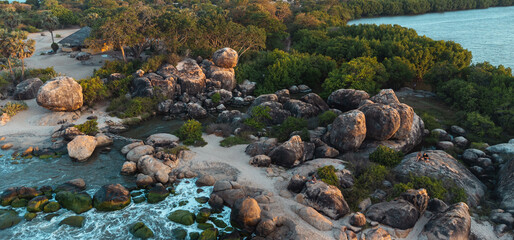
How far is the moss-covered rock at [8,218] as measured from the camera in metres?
21.2

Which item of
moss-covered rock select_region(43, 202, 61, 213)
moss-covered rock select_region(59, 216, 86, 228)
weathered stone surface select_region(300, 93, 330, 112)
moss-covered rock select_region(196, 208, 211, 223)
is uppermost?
weathered stone surface select_region(300, 93, 330, 112)

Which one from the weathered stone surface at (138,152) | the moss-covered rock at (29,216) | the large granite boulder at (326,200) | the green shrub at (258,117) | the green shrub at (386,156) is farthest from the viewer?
the green shrub at (258,117)

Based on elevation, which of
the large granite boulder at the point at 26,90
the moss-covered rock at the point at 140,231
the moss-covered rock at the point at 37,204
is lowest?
the moss-covered rock at the point at 140,231

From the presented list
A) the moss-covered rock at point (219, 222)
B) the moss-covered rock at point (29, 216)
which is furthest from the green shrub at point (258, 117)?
the moss-covered rock at point (29, 216)

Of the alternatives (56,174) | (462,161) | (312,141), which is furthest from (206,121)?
(462,161)

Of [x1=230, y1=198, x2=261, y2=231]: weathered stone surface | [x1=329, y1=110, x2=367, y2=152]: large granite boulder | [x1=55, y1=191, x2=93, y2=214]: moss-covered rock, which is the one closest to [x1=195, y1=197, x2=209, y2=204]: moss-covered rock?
[x1=230, y1=198, x2=261, y2=231]: weathered stone surface

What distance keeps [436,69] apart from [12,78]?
5962 centimetres

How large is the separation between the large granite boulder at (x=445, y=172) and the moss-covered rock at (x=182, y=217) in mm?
16390

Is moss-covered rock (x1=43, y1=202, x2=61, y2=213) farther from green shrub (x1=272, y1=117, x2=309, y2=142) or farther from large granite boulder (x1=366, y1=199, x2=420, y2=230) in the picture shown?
large granite boulder (x1=366, y1=199, x2=420, y2=230)

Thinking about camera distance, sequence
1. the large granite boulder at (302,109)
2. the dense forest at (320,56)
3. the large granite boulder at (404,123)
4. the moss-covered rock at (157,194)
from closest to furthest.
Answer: the moss-covered rock at (157,194) < the large granite boulder at (404,123) < the large granite boulder at (302,109) < the dense forest at (320,56)

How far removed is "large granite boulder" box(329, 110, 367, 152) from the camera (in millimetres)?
29250

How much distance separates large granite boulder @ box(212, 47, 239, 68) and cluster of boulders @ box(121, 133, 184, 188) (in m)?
20.9

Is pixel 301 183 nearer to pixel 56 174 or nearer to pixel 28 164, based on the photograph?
pixel 56 174

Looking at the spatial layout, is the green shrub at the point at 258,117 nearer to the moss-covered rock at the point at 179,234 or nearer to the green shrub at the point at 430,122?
the moss-covered rock at the point at 179,234
